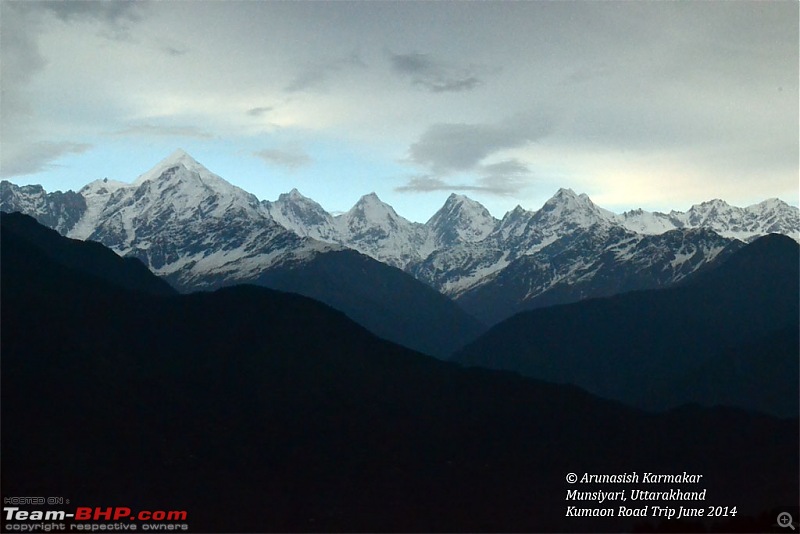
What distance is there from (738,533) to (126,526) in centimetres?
11473

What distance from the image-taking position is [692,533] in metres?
196

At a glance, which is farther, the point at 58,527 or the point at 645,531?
the point at 645,531

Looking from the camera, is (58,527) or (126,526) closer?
(58,527)

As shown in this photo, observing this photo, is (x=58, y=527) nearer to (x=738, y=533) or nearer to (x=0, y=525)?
(x=0, y=525)

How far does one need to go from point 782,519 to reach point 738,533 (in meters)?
11.0

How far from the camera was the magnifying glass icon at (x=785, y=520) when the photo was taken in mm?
185500

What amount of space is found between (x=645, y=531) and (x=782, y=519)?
980 inches

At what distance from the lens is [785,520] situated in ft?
618

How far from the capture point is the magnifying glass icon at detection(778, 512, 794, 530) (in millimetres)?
185500

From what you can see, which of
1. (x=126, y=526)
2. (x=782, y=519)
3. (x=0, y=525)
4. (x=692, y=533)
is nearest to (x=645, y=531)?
(x=692, y=533)

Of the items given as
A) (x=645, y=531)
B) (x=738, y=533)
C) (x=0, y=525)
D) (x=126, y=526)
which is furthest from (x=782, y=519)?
(x=0, y=525)

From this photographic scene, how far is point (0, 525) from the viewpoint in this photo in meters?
193

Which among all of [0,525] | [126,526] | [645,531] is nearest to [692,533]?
[645,531]

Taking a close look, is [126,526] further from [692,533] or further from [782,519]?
[782,519]
